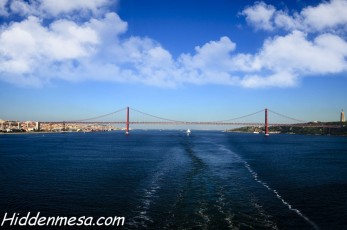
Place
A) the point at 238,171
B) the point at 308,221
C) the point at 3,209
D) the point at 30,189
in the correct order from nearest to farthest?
the point at 308,221 → the point at 3,209 → the point at 30,189 → the point at 238,171

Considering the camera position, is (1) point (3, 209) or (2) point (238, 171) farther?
(2) point (238, 171)

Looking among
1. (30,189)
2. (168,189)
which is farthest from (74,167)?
(168,189)

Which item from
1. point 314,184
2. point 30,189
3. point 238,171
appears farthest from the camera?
point 238,171

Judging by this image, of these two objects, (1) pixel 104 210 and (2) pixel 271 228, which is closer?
(2) pixel 271 228

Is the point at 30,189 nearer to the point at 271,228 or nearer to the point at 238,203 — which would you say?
the point at 238,203

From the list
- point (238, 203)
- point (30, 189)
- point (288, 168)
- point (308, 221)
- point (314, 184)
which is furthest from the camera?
point (288, 168)

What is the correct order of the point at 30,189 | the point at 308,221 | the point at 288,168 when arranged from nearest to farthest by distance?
the point at 308,221 → the point at 30,189 → the point at 288,168

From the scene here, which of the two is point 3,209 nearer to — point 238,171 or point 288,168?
point 238,171

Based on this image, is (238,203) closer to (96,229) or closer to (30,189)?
(96,229)

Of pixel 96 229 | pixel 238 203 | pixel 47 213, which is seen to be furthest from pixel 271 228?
pixel 47 213
